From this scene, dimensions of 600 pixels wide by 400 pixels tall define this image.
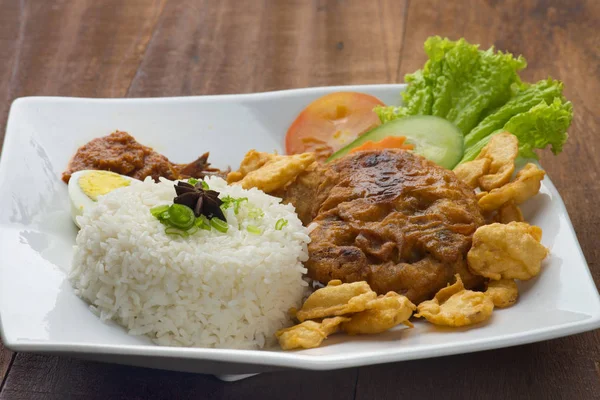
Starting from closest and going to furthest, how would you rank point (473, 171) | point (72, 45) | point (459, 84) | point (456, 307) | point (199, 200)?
1. point (456, 307)
2. point (199, 200)
3. point (473, 171)
4. point (459, 84)
5. point (72, 45)

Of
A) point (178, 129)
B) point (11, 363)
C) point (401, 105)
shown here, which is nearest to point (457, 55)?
point (401, 105)

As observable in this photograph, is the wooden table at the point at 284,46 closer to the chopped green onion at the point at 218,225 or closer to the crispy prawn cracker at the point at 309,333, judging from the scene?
the crispy prawn cracker at the point at 309,333

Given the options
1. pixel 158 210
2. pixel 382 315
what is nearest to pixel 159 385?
pixel 158 210

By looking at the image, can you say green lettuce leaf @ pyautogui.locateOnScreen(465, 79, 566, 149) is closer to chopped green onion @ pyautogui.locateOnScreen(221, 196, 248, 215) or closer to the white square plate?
the white square plate

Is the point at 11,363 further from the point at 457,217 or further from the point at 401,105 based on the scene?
the point at 401,105

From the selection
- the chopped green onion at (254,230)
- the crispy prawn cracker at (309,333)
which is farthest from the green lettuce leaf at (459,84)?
the crispy prawn cracker at (309,333)

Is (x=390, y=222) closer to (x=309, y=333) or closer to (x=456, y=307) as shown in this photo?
(x=456, y=307)

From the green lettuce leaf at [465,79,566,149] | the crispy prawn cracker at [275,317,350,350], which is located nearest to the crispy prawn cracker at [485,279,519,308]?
the crispy prawn cracker at [275,317,350,350]
